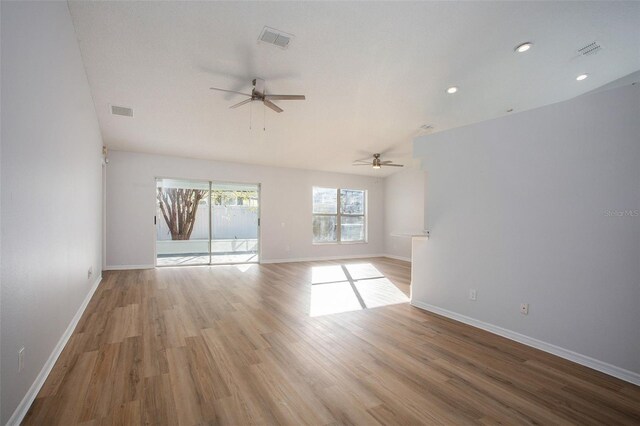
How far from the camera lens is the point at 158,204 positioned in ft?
22.5

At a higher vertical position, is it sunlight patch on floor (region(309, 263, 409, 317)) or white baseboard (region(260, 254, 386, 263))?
sunlight patch on floor (region(309, 263, 409, 317))

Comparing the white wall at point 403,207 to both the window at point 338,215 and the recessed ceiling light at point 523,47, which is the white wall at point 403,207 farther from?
the recessed ceiling light at point 523,47

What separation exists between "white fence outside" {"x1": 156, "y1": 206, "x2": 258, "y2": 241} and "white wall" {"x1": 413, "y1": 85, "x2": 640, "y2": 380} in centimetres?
564

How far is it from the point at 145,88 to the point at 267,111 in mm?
1744

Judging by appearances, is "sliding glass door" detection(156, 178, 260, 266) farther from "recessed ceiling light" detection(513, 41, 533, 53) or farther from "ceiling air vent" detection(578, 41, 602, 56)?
"ceiling air vent" detection(578, 41, 602, 56)

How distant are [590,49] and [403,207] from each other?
5.83 metres

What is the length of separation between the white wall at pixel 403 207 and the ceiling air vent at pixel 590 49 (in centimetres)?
471

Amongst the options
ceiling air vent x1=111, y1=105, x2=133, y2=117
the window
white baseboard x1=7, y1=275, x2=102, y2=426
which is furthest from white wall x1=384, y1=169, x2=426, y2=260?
white baseboard x1=7, y1=275, x2=102, y2=426

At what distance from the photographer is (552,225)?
8.77 feet

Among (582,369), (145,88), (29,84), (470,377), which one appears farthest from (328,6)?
(582,369)

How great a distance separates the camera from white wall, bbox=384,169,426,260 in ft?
27.0

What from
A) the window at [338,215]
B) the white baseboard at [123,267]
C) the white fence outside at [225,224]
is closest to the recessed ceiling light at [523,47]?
the window at [338,215]

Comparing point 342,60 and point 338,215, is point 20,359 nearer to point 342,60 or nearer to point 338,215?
point 342,60

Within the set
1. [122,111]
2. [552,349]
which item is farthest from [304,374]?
[122,111]
